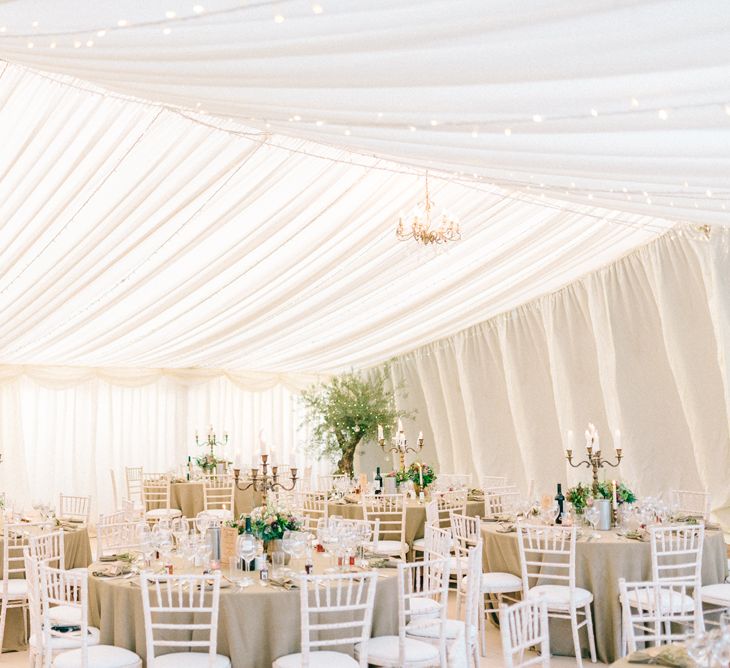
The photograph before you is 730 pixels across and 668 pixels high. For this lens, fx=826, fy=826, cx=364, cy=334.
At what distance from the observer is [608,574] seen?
20.2 ft

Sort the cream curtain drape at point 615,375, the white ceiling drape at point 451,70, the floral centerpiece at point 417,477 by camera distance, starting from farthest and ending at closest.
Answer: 1. the floral centerpiece at point 417,477
2. the cream curtain drape at point 615,375
3. the white ceiling drape at point 451,70

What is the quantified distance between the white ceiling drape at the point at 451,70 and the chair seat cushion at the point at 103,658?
3.00 m

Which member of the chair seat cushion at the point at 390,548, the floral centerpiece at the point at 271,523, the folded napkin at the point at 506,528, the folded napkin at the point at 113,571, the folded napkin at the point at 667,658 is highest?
the floral centerpiece at the point at 271,523

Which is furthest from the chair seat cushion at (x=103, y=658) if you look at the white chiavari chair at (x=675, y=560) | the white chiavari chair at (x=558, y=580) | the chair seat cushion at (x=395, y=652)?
the white chiavari chair at (x=675, y=560)

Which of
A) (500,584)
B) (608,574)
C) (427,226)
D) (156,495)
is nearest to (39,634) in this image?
(500,584)

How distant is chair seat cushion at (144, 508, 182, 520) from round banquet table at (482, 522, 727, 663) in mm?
5478

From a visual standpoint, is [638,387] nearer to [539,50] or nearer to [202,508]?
[202,508]

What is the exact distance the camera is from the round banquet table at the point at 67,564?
6641 millimetres

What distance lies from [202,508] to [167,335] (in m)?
2.44

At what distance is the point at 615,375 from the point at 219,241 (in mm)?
5505

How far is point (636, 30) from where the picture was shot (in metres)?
2.26

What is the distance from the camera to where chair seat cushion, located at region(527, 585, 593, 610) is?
587 cm

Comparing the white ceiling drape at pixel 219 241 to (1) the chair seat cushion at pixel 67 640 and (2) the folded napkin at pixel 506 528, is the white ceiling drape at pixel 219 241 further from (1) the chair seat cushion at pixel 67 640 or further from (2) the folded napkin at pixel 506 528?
(1) the chair seat cushion at pixel 67 640

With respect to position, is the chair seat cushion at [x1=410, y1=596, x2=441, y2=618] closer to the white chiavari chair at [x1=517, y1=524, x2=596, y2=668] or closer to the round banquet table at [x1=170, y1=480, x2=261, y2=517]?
the white chiavari chair at [x1=517, y1=524, x2=596, y2=668]
